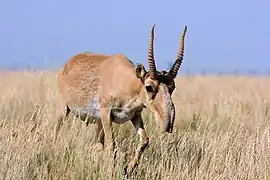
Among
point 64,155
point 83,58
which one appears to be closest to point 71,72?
point 83,58

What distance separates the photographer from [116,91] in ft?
27.5

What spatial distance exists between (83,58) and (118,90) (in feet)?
5.55

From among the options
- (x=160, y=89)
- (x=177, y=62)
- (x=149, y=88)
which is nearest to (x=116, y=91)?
(x=149, y=88)

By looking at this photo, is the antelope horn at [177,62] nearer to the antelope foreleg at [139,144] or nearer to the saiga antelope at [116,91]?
the saiga antelope at [116,91]

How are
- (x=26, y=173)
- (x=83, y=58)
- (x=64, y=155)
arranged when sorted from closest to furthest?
1. (x=26, y=173)
2. (x=64, y=155)
3. (x=83, y=58)

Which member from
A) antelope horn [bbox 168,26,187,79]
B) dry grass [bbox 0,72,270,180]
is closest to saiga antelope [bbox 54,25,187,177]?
antelope horn [bbox 168,26,187,79]

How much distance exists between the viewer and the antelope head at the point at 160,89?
24.6 feet

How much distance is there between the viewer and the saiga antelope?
25.1 ft

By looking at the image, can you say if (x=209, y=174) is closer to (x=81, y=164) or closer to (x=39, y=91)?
(x=81, y=164)

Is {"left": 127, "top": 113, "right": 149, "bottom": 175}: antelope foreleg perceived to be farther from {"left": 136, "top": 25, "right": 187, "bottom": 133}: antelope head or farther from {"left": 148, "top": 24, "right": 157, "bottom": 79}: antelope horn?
{"left": 148, "top": 24, "right": 157, "bottom": 79}: antelope horn

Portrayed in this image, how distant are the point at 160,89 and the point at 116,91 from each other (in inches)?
36.1

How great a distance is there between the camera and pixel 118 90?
27.4ft

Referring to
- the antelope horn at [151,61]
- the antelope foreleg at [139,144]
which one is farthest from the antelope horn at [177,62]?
the antelope foreleg at [139,144]

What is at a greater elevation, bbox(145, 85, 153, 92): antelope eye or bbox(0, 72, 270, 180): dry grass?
bbox(145, 85, 153, 92): antelope eye
